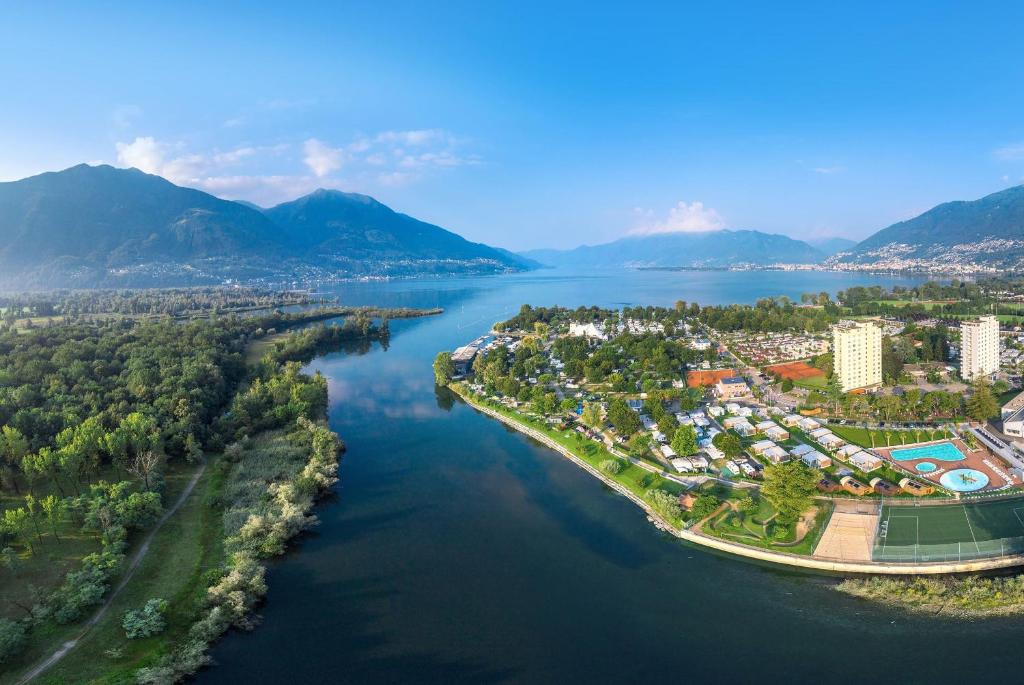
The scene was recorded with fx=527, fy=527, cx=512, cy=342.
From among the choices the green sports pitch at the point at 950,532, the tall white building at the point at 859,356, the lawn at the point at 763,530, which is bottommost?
the lawn at the point at 763,530

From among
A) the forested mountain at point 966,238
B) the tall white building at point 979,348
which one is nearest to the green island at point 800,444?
the tall white building at point 979,348

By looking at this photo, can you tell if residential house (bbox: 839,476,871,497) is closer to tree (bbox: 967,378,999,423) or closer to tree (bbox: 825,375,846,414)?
tree (bbox: 825,375,846,414)

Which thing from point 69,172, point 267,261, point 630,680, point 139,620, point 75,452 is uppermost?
point 69,172

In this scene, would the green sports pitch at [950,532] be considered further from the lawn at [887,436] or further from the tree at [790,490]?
the lawn at [887,436]

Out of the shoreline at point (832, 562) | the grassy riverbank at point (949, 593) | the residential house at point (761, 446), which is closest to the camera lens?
the grassy riverbank at point (949, 593)

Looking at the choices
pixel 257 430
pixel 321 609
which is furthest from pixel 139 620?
pixel 257 430

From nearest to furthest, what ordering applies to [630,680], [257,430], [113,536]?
[630,680]
[113,536]
[257,430]

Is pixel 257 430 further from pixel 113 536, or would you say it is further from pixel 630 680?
pixel 630 680
